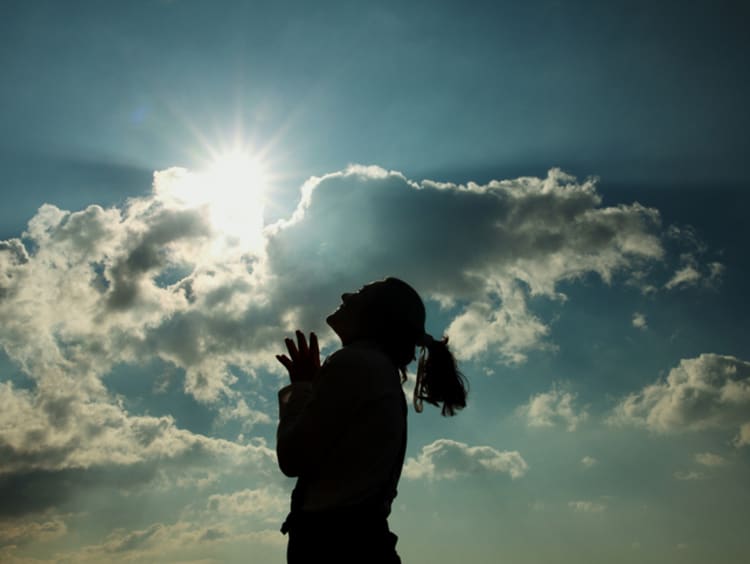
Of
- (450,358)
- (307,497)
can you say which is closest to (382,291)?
(450,358)

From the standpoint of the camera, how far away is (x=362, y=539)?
5121 mm

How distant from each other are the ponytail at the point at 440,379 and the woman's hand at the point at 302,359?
1148 millimetres

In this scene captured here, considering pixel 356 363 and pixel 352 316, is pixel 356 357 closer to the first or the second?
pixel 356 363

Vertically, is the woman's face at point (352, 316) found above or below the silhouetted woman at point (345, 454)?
above

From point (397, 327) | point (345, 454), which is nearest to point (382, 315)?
point (397, 327)

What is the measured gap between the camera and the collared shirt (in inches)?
205

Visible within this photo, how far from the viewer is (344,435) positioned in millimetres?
5332

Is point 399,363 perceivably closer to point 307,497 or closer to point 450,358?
point 450,358

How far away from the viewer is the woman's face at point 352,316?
6205 mm

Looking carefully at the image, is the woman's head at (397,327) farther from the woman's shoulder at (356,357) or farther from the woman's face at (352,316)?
the woman's shoulder at (356,357)

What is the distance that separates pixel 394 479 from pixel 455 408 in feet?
4.20

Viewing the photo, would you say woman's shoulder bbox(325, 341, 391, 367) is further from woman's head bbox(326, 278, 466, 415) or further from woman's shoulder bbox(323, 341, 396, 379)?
woman's head bbox(326, 278, 466, 415)

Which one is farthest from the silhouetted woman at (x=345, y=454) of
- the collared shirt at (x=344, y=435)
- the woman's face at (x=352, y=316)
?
the woman's face at (x=352, y=316)

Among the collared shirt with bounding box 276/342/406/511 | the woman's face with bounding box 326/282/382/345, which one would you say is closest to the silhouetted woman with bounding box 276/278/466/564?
the collared shirt with bounding box 276/342/406/511
